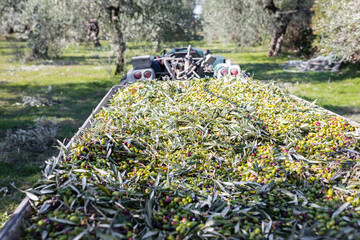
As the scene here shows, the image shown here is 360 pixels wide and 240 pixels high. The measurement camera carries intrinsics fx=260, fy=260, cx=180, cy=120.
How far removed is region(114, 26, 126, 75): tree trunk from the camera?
12.4 meters

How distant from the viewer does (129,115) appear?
13.3 feet

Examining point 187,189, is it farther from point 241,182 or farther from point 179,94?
point 179,94

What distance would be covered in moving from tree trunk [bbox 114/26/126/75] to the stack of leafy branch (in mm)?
8932

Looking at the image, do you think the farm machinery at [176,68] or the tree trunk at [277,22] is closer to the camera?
the farm machinery at [176,68]

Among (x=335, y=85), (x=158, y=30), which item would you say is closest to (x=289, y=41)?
(x=335, y=85)

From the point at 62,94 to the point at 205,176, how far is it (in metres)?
9.52

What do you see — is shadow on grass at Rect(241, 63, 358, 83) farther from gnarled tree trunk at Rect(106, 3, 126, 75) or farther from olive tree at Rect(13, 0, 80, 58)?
olive tree at Rect(13, 0, 80, 58)

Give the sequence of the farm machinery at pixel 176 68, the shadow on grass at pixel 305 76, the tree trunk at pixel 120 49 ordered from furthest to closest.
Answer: the tree trunk at pixel 120 49 → the shadow on grass at pixel 305 76 → the farm machinery at pixel 176 68

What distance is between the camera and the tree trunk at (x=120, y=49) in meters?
12.4

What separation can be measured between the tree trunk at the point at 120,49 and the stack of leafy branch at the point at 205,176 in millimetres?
8932

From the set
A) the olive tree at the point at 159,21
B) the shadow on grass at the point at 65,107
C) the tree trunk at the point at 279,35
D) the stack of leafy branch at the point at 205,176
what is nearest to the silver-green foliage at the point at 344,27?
the olive tree at the point at 159,21

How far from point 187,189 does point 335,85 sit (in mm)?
10788

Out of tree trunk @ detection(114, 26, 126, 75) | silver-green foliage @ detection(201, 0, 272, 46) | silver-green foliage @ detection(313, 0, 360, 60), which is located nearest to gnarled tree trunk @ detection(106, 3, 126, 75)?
tree trunk @ detection(114, 26, 126, 75)

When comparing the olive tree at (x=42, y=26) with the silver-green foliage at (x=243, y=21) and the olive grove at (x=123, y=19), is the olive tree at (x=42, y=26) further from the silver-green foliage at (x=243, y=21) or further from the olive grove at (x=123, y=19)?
the silver-green foliage at (x=243, y=21)
